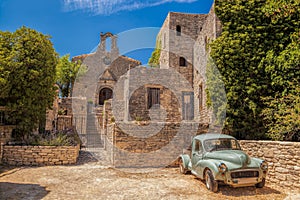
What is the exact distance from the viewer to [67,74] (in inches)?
953

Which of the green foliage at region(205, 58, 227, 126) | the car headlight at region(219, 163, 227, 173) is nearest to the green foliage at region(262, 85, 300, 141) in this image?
the green foliage at region(205, 58, 227, 126)

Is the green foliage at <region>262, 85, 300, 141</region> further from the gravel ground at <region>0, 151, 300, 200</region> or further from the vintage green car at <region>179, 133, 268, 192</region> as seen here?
the gravel ground at <region>0, 151, 300, 200</region>

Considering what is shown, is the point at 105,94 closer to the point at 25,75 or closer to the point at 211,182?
the point at 25,75

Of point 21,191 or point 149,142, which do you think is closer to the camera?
point 21,191

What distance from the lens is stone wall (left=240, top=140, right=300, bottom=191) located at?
5.27 meters

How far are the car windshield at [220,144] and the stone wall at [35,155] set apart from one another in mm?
5127

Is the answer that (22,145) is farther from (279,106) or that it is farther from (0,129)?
(279,106)

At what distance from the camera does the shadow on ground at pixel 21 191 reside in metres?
4.59

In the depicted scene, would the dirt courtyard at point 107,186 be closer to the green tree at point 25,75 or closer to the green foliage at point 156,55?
the green tree at point 25,75

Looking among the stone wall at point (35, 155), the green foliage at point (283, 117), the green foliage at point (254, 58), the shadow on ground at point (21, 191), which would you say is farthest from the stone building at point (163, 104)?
the shadow on ground at point (21, 191)

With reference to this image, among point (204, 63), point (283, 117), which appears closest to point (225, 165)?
point (283, 117)

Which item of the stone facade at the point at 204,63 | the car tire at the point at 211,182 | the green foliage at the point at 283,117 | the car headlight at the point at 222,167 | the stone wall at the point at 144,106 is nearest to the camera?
the car headlight at the point at 222,167

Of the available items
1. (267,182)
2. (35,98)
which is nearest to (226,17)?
(267,182)

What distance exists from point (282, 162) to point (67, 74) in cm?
2273
